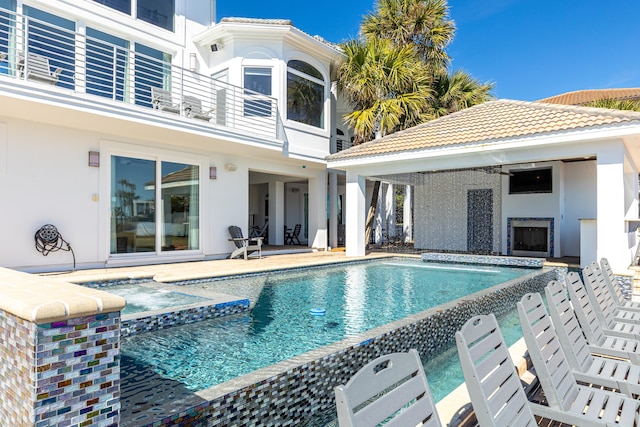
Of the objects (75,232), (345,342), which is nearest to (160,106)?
(75,232)

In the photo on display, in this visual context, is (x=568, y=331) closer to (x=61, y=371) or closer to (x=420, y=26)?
(x=61, y=371)

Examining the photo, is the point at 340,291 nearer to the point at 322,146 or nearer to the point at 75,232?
the point at 75,232

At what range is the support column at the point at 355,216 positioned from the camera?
46.7 ft

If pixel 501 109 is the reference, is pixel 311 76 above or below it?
above

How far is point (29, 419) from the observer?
1912mm

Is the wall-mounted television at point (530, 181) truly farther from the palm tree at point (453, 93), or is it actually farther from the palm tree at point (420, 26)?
the palm tree at point (420, 26)

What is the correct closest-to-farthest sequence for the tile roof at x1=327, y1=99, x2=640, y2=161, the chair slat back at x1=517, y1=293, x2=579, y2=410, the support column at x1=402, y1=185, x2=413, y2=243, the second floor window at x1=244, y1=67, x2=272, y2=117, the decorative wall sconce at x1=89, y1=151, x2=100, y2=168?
the chair slat back at x1=517, y1=293, x2=579, y2=410
the tile roof at x1=327, y1=99, x2=640, y2=161
the decorative wall sconce at x1=89, y1=151, x2=100, y2=168
the second floor window at x1=244, y1=67, x2=272, y2=117
the support column at x1=402, y1=185, x2=413, y2=243

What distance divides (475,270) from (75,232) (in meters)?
11.3

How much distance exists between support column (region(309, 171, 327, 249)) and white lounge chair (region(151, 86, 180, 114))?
6.98 m

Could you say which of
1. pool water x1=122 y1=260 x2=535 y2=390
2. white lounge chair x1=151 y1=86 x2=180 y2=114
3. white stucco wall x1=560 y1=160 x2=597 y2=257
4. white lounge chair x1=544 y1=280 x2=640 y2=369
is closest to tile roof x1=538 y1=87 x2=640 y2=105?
white stucco wall x1=560 y1=160 x2=597 y2=257

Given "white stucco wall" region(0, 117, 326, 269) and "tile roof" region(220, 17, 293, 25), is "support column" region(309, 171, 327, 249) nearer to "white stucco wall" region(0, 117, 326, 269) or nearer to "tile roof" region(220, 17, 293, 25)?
"white stucco wall" region(0, 117, 326, 269)

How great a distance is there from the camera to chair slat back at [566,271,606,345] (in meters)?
4.10

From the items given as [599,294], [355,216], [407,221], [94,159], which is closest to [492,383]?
[599,294]

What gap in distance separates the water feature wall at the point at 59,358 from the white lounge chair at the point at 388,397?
1344mm
